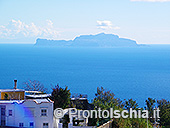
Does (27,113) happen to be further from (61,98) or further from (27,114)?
(61,98)

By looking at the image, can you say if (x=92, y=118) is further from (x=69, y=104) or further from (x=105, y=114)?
(x=69, y=104)

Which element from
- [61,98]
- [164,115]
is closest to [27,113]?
[61,98]

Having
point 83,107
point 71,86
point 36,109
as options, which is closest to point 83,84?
point 71,86

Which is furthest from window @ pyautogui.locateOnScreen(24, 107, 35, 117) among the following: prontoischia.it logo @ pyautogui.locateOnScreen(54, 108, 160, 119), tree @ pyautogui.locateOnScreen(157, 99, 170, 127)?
tree @ pyautogui.locateOnScreen(157, 99, 170, 127)

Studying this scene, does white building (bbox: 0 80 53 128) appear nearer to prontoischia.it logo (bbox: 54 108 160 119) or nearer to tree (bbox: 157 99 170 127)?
prontoischia.it logo (bbox: 54 108 160 119)

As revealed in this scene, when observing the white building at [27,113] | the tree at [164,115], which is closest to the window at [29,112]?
the white building at [27,113]

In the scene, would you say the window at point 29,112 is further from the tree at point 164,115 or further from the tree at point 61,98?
the tree at point 164,115

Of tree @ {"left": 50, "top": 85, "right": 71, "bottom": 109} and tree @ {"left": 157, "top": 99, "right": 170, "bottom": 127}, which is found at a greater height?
tree @ {"left": 50, "top": 85, "right": 71, "bottom": 109}

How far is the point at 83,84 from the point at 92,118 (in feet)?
214

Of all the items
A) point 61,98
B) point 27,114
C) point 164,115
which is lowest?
point 164,115

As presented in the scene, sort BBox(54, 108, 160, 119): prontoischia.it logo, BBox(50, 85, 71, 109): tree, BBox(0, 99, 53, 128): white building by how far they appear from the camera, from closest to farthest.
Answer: BBox(0, 99, 53, 128): white building → BBox(54, 108, 160, 119): prontoischia.it logo → BBox(50, 85, 71, 109): tree

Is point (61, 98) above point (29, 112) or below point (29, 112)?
above

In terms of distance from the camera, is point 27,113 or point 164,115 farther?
point 164,115

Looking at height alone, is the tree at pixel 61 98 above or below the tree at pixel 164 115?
above
